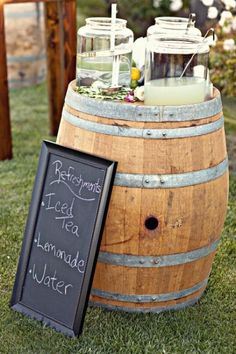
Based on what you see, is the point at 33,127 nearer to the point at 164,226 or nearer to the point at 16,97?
the point at 16,97

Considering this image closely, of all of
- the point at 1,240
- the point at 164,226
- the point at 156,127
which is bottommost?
the point at 1,240

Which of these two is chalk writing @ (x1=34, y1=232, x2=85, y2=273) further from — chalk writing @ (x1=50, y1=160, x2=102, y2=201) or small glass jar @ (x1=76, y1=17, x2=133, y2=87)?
small glass jar @ (x1=76, y1=17, x2=133, y2=87)

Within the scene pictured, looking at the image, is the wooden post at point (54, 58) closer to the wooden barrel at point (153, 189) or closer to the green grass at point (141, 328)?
the green grass at point (141, 328)

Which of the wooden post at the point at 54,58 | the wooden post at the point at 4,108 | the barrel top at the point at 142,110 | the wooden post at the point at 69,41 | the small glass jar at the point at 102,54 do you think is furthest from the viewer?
the wooden post at the point at 54,58

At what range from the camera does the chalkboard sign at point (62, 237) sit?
2.99 meters

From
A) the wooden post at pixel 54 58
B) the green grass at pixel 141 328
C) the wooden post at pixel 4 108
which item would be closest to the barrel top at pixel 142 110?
the green grass at pixel 141 328

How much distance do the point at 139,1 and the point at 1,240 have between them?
6.67m

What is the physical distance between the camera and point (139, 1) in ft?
32.9

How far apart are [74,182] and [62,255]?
328 mm

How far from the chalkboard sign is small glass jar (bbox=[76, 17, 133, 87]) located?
0.39 meters

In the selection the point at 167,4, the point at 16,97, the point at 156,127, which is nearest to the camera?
the point at 156,127

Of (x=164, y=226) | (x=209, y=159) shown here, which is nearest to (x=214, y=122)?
(x=209, y=159)

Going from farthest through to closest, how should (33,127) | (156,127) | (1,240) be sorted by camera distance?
(33,127) < (1,240) < (156,127)

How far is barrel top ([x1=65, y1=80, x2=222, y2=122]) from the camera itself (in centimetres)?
292
